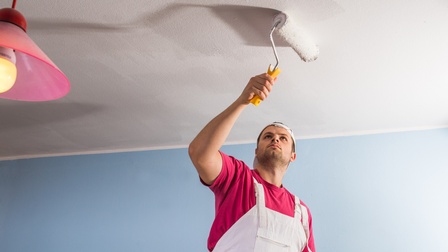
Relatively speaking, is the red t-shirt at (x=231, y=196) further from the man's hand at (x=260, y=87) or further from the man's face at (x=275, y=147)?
the man's hand at (x=260, y=87)

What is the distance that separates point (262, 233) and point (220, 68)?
653 millimetres

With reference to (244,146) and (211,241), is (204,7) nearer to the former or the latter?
(211,241)

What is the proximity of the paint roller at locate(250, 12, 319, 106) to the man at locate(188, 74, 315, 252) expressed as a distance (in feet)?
0.92

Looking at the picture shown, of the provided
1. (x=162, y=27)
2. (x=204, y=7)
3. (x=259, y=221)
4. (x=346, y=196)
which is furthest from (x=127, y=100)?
(x=346, y=196)

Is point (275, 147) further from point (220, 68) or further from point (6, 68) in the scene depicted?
point (6, 68)

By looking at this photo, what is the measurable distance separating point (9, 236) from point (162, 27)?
165 cm

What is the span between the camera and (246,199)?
1.37 m

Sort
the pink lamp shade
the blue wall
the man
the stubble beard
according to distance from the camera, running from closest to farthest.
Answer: the pink lamp shade → the man → the stubble beard → the blue wall

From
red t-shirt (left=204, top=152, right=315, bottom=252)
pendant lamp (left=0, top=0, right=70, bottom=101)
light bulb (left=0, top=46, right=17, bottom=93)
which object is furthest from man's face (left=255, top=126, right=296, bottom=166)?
light bulb (left=0, top=46, right=17, bottom=93)

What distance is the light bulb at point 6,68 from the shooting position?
0.99m

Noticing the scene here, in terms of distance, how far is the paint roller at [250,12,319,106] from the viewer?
1.39 metres

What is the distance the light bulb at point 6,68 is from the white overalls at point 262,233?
0.72 meters

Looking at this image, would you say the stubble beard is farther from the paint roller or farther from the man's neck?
the paint roller

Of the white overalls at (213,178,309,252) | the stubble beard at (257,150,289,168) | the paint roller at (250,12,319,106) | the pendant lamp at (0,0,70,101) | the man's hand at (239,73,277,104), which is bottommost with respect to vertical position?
the white overalls at (213,178,309,252)
